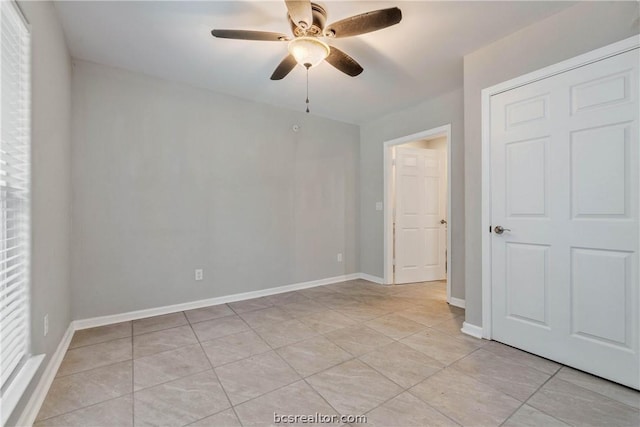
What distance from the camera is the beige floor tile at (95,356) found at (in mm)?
1926

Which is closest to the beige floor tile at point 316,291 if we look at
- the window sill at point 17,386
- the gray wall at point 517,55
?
the gray wall at point 517,55

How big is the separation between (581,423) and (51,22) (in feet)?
13.1

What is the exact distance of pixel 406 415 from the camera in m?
1.49

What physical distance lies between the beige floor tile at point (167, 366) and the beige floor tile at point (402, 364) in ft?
3.94

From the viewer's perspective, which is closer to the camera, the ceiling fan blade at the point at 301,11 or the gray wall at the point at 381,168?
the ceiling fan blade at the point at 301,11

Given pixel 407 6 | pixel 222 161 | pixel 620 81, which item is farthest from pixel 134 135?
pixel 620 81

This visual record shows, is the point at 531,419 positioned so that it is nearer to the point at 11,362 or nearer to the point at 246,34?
the point at 11,362

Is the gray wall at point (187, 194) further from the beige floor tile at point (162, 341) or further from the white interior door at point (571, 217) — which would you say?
the white interior door at point (571, 217)

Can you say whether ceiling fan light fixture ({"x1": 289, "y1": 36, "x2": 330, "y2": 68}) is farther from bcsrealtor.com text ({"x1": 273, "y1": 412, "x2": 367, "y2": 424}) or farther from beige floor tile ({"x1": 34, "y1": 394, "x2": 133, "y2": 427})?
beige floor tile ({"x1": 34, "y1": 394, "x2": 133, "y2": 427})

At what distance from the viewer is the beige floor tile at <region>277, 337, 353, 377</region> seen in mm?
1942

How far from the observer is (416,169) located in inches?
165

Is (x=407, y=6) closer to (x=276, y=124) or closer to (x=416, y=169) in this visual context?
(x=276, y=124)

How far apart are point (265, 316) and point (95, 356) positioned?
137 centimetres

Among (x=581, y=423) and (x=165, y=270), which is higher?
(x=165, y=270)
